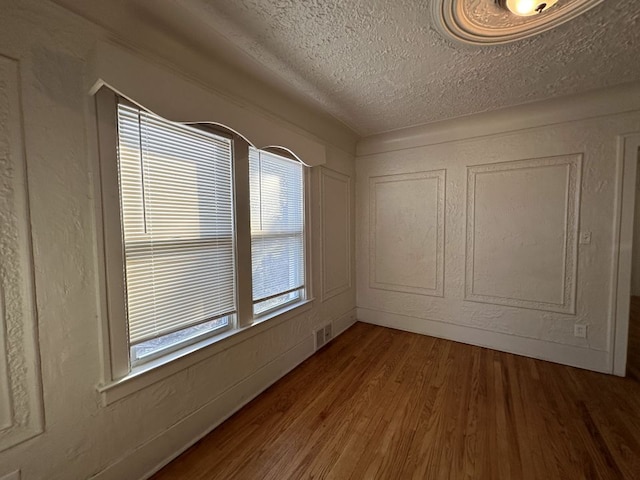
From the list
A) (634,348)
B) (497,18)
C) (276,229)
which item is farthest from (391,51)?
(634,348)

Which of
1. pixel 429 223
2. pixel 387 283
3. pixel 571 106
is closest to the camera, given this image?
pixel 571 106

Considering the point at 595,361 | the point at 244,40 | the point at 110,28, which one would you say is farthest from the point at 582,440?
the point at 110,28

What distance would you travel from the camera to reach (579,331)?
91.0 inches

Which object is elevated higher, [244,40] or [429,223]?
[244,40]

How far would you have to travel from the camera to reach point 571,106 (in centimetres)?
225

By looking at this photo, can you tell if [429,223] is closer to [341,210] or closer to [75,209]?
[341,210]

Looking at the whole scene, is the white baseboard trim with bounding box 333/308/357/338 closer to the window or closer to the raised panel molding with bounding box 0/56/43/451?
the window

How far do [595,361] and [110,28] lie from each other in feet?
13.9

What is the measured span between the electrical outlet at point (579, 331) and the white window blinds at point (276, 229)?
8.56 feet

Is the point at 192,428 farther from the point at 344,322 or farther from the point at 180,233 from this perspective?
the point at 344,322

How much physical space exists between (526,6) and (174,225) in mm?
2226

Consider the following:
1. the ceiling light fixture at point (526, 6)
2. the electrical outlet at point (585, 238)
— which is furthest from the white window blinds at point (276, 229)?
the electrical outlet at point (585, 238)

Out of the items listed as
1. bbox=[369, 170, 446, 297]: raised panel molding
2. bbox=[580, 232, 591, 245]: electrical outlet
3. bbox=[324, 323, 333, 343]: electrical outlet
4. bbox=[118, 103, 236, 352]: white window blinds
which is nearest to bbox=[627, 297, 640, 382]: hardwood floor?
bbox=[580, 232, 591, 245]: electrical outlet

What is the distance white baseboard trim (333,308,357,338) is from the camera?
3.05 meters
